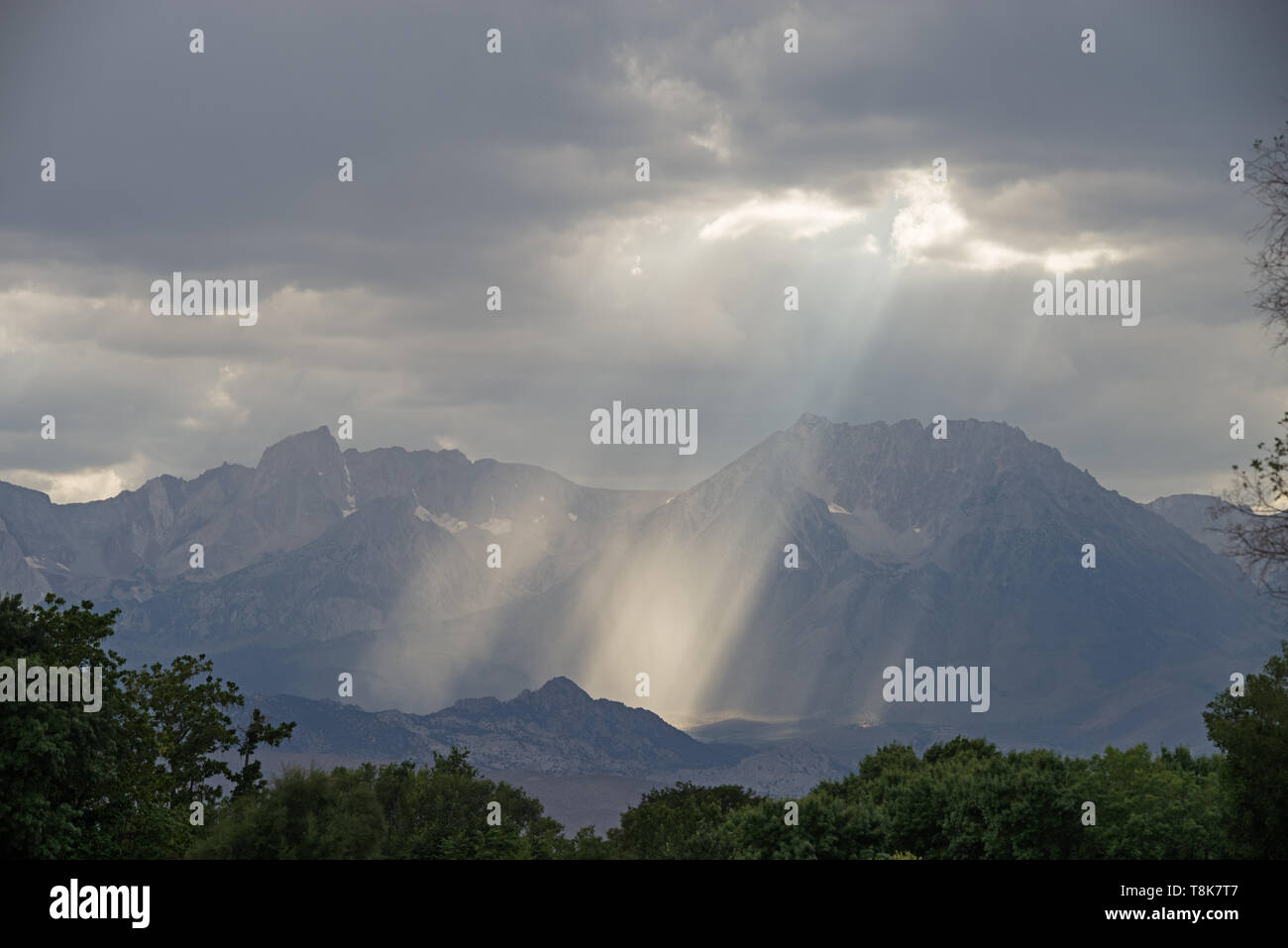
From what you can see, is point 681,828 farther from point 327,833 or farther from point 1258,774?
point 1258,774

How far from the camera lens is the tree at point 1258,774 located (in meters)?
66.7

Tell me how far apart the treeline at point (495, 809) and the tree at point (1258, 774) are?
0.08 meters

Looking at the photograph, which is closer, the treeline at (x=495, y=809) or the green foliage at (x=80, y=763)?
the green foliage at (x=80, y=763)

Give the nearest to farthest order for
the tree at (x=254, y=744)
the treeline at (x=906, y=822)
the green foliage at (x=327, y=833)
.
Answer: the green foliage at (x=327, y=833) → the treeline at (x=906, y=822) → the tree at (x=254, y=744)

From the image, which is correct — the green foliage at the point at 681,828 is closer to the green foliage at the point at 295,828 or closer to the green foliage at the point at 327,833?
the green foliage at the point at 327,833

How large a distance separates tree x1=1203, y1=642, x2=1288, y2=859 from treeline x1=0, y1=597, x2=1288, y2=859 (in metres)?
0.08

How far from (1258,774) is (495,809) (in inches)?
2398

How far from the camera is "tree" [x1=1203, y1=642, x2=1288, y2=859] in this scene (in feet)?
219

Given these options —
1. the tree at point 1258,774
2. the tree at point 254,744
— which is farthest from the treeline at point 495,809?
the tree at point 254,744

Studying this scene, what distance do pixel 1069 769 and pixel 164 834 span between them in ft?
206

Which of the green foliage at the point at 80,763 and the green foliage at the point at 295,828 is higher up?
the green foliage at the point at 80,763

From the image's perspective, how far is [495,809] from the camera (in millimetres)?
107688

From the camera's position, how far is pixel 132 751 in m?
86.9
